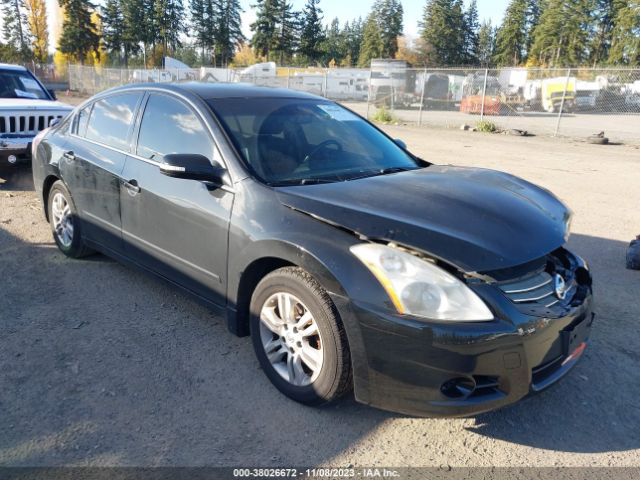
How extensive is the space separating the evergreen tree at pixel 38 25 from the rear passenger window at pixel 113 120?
7796cm

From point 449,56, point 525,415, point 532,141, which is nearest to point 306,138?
point 525,415

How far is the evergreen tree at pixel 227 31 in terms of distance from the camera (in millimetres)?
80000

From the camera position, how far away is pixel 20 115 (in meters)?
7.87

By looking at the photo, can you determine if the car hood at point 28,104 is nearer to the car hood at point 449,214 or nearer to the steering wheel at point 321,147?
the steering wheel at point 321,147

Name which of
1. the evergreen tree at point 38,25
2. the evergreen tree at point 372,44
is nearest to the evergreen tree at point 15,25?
the evergreen tree at point 38,25

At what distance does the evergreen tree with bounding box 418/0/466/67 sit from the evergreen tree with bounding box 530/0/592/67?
46.3 feet

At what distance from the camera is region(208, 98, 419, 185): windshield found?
339 cm

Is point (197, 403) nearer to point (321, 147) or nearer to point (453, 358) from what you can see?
point (453, 358)

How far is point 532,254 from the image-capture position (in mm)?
2652

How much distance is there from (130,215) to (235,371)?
1.55 m

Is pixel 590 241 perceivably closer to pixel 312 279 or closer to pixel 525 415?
pixel 525 415

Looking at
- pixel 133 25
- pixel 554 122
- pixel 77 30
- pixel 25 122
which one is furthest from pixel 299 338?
pixel 133 25

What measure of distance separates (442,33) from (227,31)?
34857 millimetres

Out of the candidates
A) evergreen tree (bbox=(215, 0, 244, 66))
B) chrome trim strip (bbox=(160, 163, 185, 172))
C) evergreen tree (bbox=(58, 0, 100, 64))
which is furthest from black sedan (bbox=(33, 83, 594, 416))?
evergreen tree (bbox=(215, 0, 244, 66))
